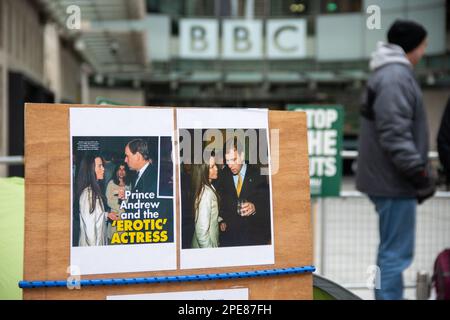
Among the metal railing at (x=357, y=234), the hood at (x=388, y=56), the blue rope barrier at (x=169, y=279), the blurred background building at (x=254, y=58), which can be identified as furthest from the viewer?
the blurred background building at (x=254, y=58)

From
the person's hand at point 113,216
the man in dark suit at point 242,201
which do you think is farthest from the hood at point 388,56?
the person's hand at point 113,216

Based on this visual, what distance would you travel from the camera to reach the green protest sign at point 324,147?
493cm

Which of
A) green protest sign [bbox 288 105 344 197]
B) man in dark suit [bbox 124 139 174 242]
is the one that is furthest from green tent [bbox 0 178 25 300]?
green protest sign [bbox 288 105 344 197]

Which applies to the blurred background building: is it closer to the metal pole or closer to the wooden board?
the metal pole

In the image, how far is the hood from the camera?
10.6ft

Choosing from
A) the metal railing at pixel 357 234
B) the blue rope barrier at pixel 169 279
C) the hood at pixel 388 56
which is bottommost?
the metal railing at pixel 357 234

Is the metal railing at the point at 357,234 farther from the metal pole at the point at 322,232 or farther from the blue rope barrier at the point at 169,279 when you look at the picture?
the blue rope barrier at the point at 169,279

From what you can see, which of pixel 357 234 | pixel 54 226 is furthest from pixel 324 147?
pixel 54 226

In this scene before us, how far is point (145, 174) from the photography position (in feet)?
5.27

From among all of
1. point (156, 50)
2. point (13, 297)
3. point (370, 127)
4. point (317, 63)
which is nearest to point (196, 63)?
point (156, 50)

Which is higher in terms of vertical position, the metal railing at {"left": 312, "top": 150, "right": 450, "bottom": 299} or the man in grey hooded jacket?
the man in grey hooded jacket

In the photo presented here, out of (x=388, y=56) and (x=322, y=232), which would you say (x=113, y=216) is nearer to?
(x=388, y=56)

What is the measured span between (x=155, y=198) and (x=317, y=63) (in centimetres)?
2269

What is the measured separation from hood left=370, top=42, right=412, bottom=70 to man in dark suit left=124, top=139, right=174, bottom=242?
2022 millimetres
